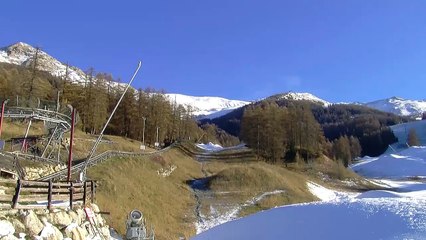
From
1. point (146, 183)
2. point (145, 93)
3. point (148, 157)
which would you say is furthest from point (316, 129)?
point (146, 183)

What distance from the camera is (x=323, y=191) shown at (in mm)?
65875

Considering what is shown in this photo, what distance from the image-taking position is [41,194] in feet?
65.7

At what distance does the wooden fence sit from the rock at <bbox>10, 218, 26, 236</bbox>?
738mm

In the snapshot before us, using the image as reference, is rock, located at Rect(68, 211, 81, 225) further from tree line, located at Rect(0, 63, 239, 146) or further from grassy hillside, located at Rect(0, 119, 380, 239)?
tree line, located at Rect(0, 63, 239, 146)

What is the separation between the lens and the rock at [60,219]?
756 inches

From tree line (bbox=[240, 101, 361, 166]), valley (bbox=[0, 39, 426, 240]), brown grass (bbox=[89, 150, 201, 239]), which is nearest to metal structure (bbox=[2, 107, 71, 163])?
valley (bbox=[0, 39, 426, 240])

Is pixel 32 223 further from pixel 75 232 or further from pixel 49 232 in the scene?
pixel 75 232

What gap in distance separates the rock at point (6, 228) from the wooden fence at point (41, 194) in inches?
42.0

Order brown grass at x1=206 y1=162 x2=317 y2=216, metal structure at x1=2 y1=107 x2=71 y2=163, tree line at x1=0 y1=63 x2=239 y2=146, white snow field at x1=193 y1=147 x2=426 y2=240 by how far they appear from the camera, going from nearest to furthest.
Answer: white snow field at x1=193 y1=147 x2=426 y2=240, metal structure at x1=2 y1=107 x2=71 y2=163, brown grass at x1=206 y1=162 x2=317 y2=216, tree line at x1=0 y1=63 x2=239 y2=146

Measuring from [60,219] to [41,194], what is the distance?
144 cm

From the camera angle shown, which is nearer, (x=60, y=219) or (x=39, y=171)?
(x=60, y=219)

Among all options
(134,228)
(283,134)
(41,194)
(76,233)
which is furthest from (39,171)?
(283,134)

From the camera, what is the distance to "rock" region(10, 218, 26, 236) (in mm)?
16867

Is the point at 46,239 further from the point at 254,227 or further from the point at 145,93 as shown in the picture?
the point at 145,93
